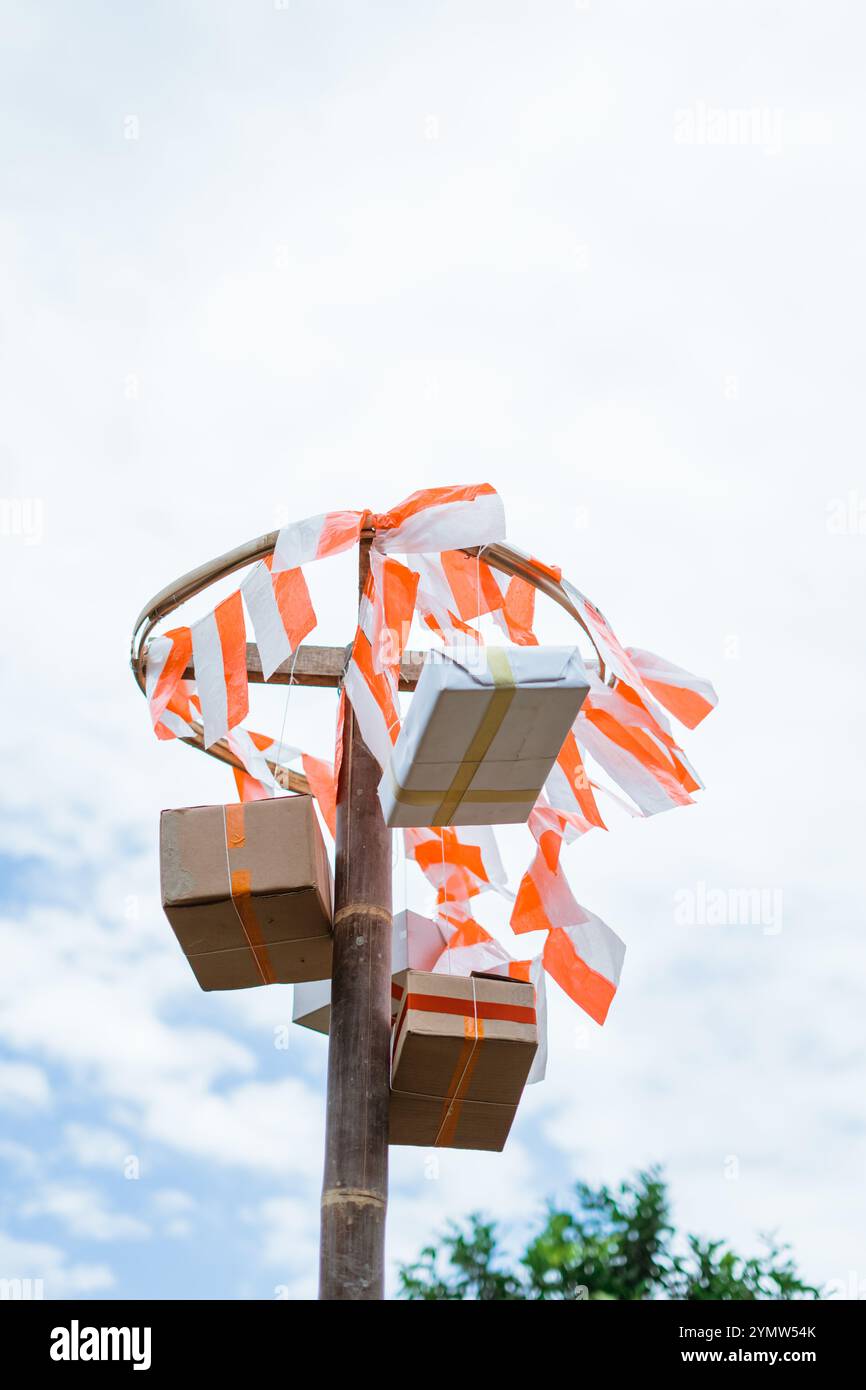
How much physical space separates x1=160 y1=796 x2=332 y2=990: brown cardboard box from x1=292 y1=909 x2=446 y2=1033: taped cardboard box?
40 centimetres

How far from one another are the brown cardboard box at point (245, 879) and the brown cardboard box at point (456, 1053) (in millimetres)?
449

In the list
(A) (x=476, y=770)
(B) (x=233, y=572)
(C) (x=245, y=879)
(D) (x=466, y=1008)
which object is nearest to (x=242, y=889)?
(C) (x=245, y=879)

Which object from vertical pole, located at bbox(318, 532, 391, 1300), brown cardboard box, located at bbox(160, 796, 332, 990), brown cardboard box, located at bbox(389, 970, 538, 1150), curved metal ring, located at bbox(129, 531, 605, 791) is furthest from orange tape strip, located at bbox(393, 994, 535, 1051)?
curved metal ring, located at bbox(129, 531, 605, 791)

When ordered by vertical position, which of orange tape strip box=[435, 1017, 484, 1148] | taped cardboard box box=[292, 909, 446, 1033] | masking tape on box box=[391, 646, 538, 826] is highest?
masking tape on box box=[391, 646, 538, 826]

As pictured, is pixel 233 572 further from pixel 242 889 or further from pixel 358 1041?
pixel 358 1041

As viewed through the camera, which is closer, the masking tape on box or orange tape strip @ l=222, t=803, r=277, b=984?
the masking tape on box

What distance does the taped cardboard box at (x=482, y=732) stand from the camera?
153 inches

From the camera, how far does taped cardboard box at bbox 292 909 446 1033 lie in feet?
16.9

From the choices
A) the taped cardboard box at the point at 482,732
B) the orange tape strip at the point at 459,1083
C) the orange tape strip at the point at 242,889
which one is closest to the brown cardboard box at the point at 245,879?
the orange tape strip at the point at 242,889

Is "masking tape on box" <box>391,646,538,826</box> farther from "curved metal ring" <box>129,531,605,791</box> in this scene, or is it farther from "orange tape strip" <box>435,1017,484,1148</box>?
"curved metal ring" <box>129,531,605,791</box>

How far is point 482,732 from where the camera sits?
4.00m
